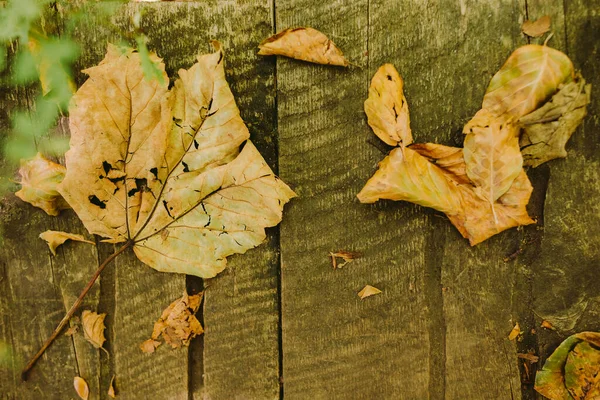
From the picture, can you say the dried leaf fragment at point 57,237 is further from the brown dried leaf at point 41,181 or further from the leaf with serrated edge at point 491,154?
the leaf with serrated edge at point 491,154

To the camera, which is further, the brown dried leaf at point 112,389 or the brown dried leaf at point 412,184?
the brown dried leaf at point 112,389

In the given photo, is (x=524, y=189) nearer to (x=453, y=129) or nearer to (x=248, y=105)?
(x=453, y=129)

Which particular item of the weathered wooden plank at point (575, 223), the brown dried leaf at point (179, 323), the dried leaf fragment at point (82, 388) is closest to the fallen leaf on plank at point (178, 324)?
the brown dried leaf at point (179, 323)

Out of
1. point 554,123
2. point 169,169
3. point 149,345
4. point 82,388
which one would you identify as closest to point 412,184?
Answer: point 554,123

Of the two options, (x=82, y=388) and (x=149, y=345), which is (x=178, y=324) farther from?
(x=82, y=388)

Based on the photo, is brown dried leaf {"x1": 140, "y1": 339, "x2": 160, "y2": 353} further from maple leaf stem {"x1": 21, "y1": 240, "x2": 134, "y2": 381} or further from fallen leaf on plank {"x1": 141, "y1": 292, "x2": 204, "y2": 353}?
maple leaf stem {"x1": 21, "y1": 240, "x2": 134, "y2": 381}

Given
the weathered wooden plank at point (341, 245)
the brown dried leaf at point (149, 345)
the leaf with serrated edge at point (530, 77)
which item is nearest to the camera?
the leaf with serrated edge at point (530, 77)

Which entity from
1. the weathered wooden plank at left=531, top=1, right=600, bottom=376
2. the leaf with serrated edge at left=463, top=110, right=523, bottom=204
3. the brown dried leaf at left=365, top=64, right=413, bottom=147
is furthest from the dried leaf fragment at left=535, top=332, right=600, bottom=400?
the brown dried leaf at left=365, top=64, right=413, bottom=147
